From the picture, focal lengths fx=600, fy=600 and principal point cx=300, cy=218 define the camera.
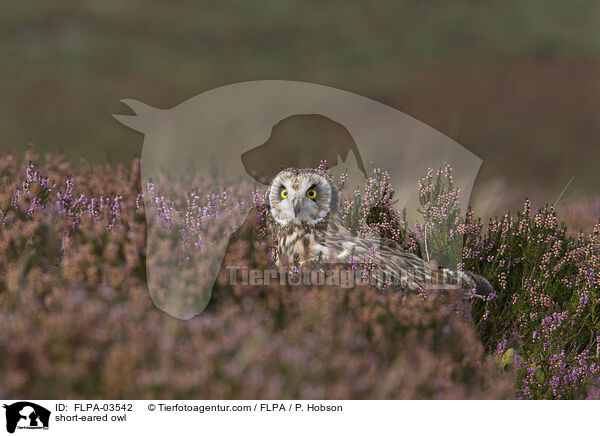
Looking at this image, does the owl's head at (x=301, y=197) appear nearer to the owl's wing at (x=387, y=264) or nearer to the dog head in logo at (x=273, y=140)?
the owl's wing at (x=387, y=264)

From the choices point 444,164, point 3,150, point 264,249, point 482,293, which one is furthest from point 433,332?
point 3,150

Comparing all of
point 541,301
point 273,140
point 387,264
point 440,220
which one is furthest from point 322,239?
point 541,301

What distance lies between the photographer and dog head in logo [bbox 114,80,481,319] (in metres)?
3.64

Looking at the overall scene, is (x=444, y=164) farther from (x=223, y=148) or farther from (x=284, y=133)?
(x=223, y=148)

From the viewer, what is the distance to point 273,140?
390 centimetres

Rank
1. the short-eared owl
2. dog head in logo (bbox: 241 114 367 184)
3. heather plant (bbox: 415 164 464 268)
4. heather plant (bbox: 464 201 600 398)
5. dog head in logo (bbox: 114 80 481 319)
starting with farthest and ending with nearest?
heather plant (bbox: 415 164 464 268) < dog head in logo (bbox: 241 114 367 184) < dog head in logo (bbox: 114 80 481 319) < the short-eared owl < heather plant (bbox: 464 201 600 398)

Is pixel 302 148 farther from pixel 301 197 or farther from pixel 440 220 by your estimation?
pixel 440 220

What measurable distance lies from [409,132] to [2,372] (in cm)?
280

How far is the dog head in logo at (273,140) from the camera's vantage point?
3645 mm
